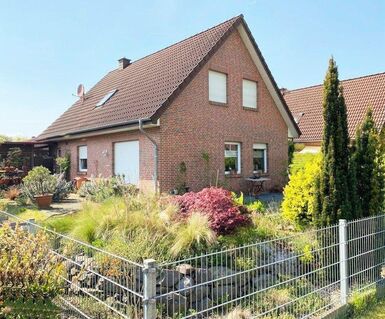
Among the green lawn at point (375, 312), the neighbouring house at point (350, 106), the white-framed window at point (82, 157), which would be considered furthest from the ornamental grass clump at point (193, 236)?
the neighbouring house at point (350, 106)

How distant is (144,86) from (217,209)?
9.87 metres

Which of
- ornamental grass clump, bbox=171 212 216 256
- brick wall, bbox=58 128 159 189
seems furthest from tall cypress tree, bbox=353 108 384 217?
brick wall, bbox=58 128 159 189

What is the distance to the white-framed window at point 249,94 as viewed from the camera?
16.6 metres

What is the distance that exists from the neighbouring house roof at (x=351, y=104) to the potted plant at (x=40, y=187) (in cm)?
1676

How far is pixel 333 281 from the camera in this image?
18.4 feet

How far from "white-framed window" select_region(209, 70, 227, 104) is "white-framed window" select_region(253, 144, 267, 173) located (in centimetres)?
308

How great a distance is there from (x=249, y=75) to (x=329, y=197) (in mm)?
11187

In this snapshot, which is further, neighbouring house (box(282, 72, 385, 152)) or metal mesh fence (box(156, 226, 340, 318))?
neighbouring house (box(282, 72, 385, 152))

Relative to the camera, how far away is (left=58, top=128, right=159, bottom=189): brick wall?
1333 centimetres

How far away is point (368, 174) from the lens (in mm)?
7121

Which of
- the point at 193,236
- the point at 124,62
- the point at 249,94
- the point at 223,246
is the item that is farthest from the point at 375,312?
the point at 124,62

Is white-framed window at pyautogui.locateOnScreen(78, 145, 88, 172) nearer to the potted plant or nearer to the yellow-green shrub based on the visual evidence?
the potted plant

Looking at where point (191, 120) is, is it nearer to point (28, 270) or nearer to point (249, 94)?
point (249, 94)

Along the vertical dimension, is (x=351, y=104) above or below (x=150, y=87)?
above
